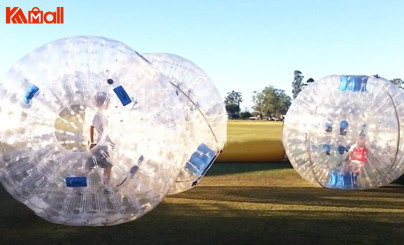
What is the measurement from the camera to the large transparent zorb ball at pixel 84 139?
4.81 meters

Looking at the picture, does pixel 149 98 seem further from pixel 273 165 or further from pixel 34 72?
pixel 273 165

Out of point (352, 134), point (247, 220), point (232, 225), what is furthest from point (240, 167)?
point (232, 225)

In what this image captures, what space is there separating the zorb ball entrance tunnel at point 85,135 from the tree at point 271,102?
185 ft

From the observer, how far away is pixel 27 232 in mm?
5324

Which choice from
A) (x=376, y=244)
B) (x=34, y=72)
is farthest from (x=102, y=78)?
(x=376, y=244)

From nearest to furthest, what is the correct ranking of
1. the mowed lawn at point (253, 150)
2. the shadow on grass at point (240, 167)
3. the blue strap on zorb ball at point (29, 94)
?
the blue strap on zorb ball at point (29, 94)
the shadow on grass at point (240, 167)
the mowed lawn at point (253, 150)

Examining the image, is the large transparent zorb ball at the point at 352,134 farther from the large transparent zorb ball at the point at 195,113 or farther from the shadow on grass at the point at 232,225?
the large transparent zorb ball at the point at 195,113

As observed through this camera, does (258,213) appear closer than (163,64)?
Yes

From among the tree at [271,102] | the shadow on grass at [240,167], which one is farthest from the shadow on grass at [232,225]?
the tree at [271,102]

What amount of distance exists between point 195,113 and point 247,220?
187cm

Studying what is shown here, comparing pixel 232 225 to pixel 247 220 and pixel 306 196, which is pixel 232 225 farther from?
pixel 306 196

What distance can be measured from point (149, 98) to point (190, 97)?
6.81ft

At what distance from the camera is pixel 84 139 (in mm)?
4883

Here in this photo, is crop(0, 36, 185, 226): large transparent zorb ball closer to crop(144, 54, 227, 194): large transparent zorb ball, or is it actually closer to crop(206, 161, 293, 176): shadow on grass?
crop(144, 54, 227, 194): large transparent zorb ball
